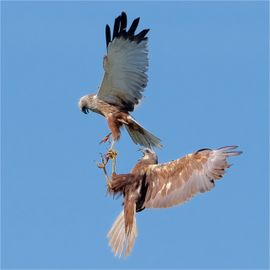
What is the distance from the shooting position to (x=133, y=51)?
13.1m

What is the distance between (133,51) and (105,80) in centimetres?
58

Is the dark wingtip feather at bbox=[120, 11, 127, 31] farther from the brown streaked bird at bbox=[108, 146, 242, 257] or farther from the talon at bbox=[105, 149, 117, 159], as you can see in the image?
the brown streaked bird at bbox=[108, 146, 242, 257]

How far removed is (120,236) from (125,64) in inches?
135

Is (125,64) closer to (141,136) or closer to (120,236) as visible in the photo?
(141,136)

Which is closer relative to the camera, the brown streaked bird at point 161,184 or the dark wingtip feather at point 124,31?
the brown streaked bird at point 161,184

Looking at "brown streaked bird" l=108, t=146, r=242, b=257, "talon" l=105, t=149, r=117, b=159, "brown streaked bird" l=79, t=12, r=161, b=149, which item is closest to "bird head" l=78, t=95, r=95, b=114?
"brown streaked bird" l=79, t=12, r=161, b=149

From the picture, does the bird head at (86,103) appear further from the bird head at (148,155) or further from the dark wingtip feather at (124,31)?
the bird head at (148,155)

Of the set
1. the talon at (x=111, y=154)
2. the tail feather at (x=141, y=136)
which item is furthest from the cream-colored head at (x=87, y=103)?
the talon at (x=111, y=154)

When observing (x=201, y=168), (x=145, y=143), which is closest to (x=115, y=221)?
(x=201, y=168)

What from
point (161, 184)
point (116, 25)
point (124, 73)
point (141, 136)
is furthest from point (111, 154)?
point (116, 25)

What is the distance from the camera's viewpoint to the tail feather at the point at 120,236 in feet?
33.6

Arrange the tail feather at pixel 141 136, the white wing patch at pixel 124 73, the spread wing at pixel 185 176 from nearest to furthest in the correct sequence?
the spread wing at pixel 185 176 → the tail feather at pixel 141 136 → the white wing patch at pixel 124 73

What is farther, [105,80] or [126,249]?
[105,80]

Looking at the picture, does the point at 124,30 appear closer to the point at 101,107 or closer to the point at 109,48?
the point at 109,48
